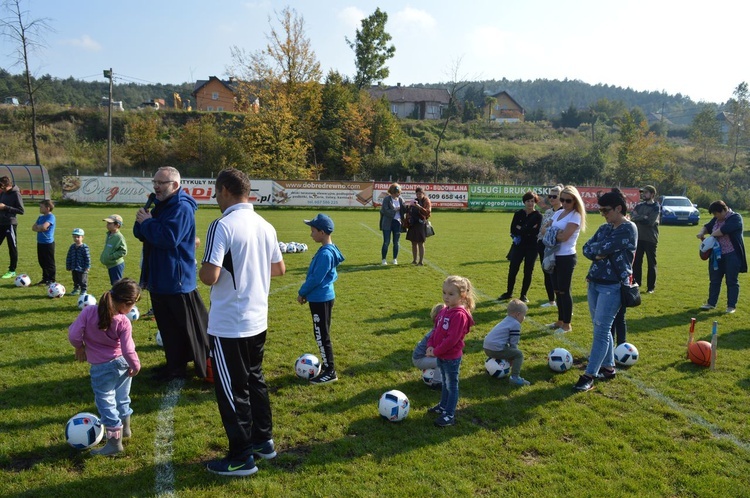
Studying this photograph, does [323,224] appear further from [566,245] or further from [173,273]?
[566,245]

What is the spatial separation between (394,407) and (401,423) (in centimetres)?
18

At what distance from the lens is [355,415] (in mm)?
4910

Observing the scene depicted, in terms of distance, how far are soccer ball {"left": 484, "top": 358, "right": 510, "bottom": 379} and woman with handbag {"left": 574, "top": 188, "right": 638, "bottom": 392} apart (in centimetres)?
77

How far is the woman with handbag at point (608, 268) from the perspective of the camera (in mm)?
5316

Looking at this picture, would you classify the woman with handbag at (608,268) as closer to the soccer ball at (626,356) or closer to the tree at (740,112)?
the soccer ball at (626,356)

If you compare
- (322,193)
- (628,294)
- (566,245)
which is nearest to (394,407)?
(628,294)

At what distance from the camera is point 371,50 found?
201 feet

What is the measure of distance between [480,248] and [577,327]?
8.59 meters

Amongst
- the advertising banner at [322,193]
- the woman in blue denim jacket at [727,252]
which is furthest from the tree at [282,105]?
the woman in blue denim jacket at [727,252]

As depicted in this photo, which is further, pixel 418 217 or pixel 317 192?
pixel 317 192

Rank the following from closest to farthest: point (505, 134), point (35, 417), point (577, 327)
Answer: point (35, 417), point (577, 327), point (505, 134)

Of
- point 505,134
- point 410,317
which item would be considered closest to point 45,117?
point 505,134

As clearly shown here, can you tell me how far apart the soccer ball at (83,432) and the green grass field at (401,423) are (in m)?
0.11

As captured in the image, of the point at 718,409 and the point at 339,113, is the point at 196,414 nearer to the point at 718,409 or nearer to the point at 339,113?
the point at 718,409
